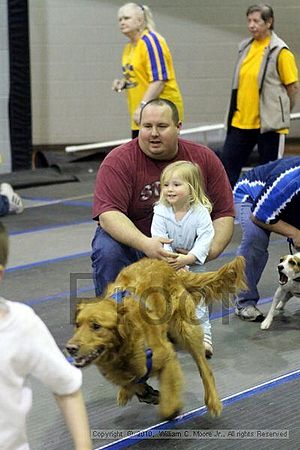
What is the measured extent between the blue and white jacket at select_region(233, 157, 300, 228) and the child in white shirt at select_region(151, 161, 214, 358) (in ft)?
2.13

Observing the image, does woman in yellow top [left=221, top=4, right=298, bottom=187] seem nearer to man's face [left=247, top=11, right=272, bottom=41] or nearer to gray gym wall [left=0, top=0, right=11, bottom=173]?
man's face [left=247, top=11, right=272, bottom=41]

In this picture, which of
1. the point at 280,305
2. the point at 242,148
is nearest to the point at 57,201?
the point at 242,148

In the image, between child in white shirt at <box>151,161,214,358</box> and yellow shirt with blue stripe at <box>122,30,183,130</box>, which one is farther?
yellow shirt with blue stripe at <box>122,30,183,130</box>

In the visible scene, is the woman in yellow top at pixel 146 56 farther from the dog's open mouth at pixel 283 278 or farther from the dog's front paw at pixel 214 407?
the dog's front paw at pixel 214 407

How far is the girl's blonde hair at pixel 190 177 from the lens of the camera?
13.2 feet

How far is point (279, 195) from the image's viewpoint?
15.3ft

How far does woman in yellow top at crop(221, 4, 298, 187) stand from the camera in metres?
7.33

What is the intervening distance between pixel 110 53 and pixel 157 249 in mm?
7240

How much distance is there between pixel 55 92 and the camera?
10930 mm

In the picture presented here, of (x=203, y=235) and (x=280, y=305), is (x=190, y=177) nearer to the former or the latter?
(x=203, y=235)

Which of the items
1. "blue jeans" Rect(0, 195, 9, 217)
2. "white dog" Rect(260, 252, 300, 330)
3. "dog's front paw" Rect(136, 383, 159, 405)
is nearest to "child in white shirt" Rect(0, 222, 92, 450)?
"dog's front paw" Rect(136, 383, 159, 405)

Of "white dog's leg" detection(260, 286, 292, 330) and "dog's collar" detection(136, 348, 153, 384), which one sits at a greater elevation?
"dog's collar" detection(136, 348, 153, 384)

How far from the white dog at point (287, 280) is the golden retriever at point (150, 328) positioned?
2.87ft

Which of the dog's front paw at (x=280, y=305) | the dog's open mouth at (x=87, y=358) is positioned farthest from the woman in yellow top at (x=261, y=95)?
the dog's open mouth at (x=87, y=358)
